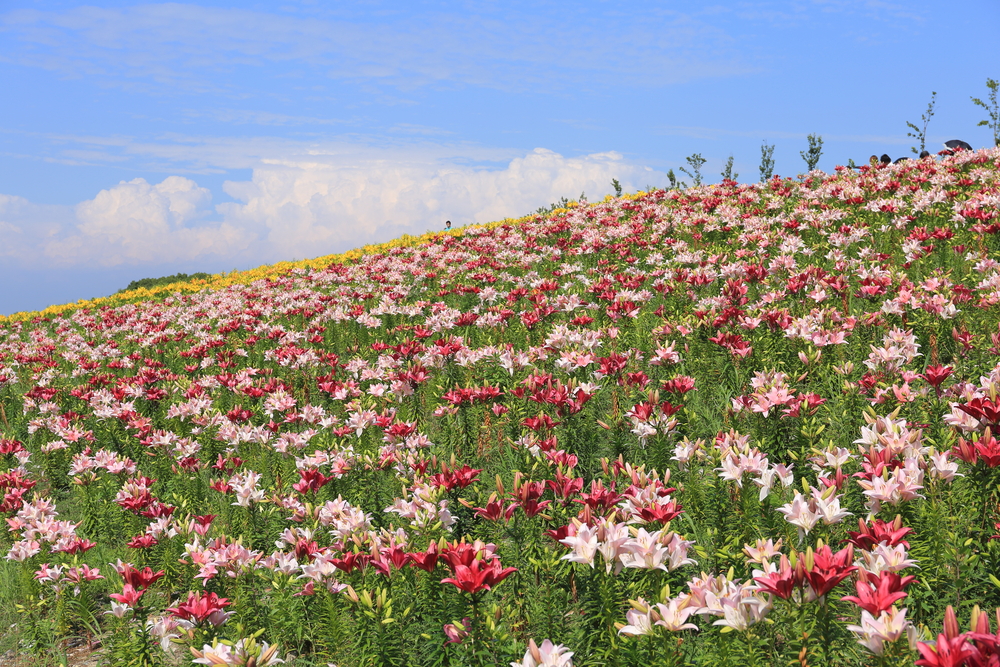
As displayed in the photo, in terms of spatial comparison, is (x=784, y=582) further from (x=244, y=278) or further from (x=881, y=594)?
(x=244, y=278)

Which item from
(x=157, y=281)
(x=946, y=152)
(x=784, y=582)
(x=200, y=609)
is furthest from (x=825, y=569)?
(x=157, y=281)

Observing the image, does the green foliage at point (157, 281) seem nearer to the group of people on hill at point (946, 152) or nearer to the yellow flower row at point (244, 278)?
the yellow flower row at point (244, 278)

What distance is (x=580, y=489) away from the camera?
3.51 metres

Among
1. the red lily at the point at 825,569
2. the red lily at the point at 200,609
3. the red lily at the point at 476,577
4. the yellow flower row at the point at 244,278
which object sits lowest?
the red lily at the point at 200,609

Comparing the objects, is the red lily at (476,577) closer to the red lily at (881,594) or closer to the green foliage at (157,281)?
the red lily at (881,594)

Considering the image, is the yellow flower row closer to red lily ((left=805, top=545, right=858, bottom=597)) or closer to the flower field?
the flower field

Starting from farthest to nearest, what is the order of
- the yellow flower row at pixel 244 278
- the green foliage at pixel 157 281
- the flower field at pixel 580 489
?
1. the green foliage at pixel 157 281
2. the yellow flower row at pixel 244 278
3. the flower field at pixel 580 489

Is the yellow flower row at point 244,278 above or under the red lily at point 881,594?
above

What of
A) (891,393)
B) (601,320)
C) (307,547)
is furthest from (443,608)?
(601,320)

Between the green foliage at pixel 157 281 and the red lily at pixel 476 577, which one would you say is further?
the green foliage at pixel 157 281

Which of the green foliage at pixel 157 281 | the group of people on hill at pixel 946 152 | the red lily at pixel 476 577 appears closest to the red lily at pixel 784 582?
the red lily at pixel 476 577

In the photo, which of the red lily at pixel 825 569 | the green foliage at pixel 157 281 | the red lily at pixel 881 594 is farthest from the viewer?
the green foliage at pixel 157 281

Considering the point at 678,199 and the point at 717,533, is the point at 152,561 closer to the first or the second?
the point at 717,533

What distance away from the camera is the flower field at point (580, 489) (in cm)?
266
